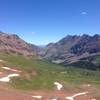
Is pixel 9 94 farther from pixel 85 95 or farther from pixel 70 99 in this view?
pixel 85 95

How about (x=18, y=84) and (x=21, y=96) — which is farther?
(x=18, y=84)

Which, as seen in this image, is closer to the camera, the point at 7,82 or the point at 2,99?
the point at 2,99

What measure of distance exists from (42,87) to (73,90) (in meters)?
14.1

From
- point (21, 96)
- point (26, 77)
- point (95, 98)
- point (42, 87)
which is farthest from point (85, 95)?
point (21, 96)

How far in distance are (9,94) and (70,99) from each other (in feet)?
85.8

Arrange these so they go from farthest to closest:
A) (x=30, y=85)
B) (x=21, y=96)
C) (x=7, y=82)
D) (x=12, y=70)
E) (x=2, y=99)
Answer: (x=12, y=70) → (x=30, y=85) → (x=7, y=82) → (x=21, y=96) → (x=2, y=99)

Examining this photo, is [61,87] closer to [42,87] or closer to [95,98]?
[42,87]

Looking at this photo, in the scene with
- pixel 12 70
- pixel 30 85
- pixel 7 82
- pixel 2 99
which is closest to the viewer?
pixel 2 99

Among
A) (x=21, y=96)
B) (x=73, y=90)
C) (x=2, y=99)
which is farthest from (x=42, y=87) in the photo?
(x=2, y=99)

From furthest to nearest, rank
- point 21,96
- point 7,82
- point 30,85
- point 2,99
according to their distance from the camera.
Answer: point 30,85, point 7,82, point 21,96, point 2,99

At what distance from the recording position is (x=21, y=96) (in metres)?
83.6

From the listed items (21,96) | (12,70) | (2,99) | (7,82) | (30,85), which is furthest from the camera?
(12,70)

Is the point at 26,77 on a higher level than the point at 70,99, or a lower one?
higher

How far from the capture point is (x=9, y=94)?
81.5 meters
